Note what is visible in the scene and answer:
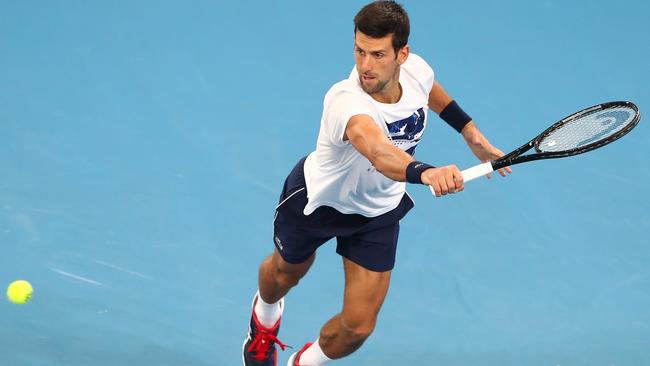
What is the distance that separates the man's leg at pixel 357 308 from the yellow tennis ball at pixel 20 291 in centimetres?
173

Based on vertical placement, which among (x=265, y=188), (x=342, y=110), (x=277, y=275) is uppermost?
(x=265, y=188)

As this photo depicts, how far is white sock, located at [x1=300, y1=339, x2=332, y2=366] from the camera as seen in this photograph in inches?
197

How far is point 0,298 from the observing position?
18.8 feet

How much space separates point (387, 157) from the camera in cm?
396

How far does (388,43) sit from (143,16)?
4.69 meters

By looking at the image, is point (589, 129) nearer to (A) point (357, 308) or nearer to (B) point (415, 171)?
(B) point (415, 171)

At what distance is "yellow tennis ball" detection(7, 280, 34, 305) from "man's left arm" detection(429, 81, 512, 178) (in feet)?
7.61

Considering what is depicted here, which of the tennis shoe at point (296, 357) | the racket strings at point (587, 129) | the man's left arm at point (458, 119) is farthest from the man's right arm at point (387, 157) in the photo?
the tennis shoe at point (296, 357)

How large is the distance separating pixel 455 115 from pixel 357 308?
1072mm

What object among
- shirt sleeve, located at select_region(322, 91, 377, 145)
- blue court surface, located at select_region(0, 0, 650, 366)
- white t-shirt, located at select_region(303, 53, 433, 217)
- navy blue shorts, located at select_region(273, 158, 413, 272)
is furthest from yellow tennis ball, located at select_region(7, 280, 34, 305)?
shirt sleeve, located at select_region(322, 91, 377, 145)

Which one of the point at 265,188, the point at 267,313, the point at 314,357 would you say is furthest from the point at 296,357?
the point at 265,188

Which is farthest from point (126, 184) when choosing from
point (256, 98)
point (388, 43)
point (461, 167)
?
point (388, 43)

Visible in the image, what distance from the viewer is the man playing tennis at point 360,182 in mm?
4262

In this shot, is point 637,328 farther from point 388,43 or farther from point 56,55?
point 56,55
